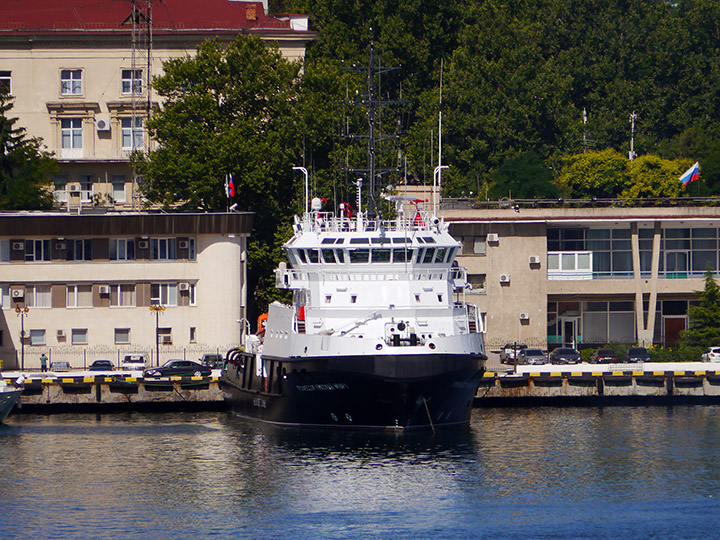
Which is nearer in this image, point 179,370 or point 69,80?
point 179,370

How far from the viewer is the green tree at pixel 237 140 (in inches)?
3607

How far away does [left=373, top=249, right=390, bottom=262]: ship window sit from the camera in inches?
2235

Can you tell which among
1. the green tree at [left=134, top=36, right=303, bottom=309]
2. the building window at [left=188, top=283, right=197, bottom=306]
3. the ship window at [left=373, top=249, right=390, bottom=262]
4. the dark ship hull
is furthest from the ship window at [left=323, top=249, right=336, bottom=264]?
the green tree at [left=134, top=36, right=303, bottom=309]

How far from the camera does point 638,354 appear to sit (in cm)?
7706

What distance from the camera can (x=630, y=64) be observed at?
404 ft

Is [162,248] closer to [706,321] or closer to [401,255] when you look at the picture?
[401,255]

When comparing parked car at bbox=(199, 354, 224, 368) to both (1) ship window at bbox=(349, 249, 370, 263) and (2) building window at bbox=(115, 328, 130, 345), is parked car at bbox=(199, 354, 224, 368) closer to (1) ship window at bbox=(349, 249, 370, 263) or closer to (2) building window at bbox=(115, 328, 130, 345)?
(2) building window at bbox=(115, 328, 130, 345)

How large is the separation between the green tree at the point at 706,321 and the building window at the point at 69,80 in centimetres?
5276

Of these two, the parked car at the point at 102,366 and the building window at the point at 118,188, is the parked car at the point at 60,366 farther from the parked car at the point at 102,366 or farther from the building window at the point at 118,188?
A: the building window at the point at 118,188

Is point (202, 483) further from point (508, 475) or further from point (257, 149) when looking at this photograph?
point (257, 149)

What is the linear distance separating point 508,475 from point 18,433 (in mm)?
24051

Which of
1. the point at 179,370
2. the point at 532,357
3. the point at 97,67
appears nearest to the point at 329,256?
the point at 179,370

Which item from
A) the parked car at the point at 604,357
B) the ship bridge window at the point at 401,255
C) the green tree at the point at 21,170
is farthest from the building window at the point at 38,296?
the parked car at the point at 604,357

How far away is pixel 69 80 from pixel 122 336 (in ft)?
107
